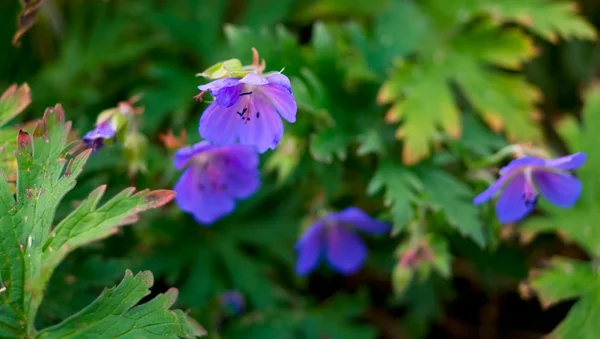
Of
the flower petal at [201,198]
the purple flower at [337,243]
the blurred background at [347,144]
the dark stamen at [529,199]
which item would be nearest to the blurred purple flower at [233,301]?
the blurred background at [347,144]

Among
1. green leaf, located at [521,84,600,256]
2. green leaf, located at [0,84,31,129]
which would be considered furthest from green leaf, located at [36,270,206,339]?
green leaf, located at [521,84,600,256]

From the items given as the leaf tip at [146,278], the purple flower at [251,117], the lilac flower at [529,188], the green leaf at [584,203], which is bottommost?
the green leaf at [584,203]

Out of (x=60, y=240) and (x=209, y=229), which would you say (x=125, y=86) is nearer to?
(x=209, y=229)

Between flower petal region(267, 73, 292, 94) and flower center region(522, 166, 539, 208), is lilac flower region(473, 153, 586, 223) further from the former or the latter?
flower petal region(267, 73, 292, 94)

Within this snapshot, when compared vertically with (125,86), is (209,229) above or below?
below

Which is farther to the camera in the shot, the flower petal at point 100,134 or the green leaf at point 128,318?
the flower petal at point 100,134

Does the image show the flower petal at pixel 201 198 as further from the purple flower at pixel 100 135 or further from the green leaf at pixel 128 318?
the green leaf at pixel 128 318

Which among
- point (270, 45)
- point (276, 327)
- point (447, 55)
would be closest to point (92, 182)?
point (270, 45)

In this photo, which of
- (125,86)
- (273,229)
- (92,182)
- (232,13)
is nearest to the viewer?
(92,182)
